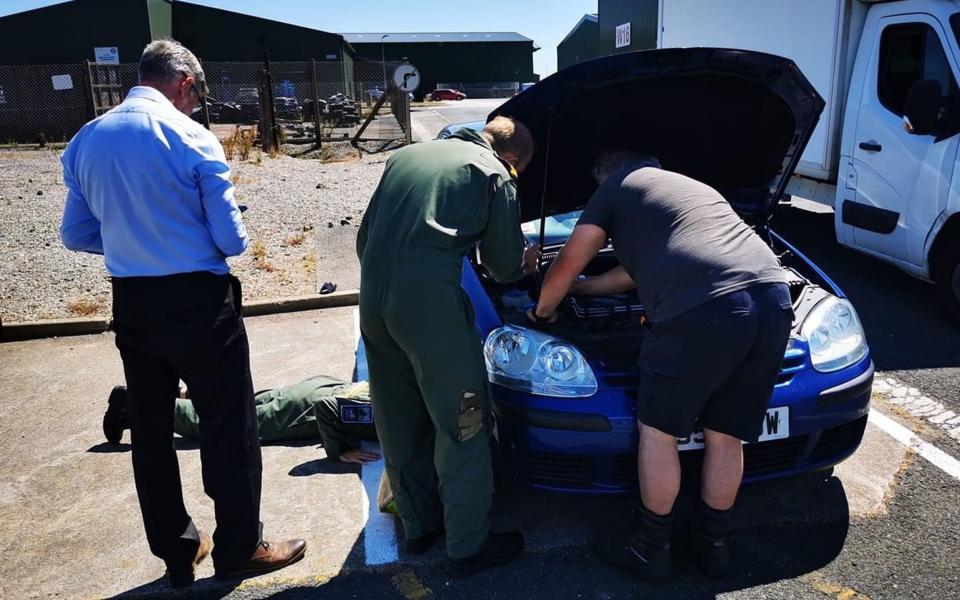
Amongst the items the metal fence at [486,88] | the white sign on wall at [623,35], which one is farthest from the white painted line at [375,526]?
the metal fence at [486,88]

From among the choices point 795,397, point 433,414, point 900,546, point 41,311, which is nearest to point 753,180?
point 795,397

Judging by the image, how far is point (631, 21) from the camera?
37.4 ft

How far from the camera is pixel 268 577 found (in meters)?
2.89

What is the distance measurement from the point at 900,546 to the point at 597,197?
183 cm

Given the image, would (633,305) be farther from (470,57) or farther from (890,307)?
(470,57)

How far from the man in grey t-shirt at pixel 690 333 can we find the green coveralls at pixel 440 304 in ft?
1.46

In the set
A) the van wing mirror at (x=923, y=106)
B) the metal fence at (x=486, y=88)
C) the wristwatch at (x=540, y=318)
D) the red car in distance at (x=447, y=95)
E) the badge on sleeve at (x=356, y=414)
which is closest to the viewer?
the wristwatch at (x=540, y=318)

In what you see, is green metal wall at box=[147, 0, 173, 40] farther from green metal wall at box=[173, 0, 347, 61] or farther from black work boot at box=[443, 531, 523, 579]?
black work boot at box=[443, 531, 523, 579]

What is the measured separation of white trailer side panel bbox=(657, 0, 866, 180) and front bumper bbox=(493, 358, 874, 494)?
4.13 m

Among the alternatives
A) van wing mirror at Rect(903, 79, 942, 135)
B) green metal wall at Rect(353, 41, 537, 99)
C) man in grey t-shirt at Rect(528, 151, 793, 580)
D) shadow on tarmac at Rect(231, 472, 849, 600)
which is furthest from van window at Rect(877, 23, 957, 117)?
green metal wall at Rect(353, 41, 537, 99)

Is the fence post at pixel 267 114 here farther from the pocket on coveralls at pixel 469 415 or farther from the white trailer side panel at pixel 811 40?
the pocket on coveralls at pixel 469 415

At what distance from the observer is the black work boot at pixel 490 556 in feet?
9.09

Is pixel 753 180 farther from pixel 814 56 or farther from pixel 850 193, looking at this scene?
pixel 814 56

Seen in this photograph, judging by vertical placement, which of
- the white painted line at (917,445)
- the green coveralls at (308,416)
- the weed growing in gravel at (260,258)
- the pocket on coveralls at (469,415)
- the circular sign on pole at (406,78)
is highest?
the circular sign on pole at (406,78)
